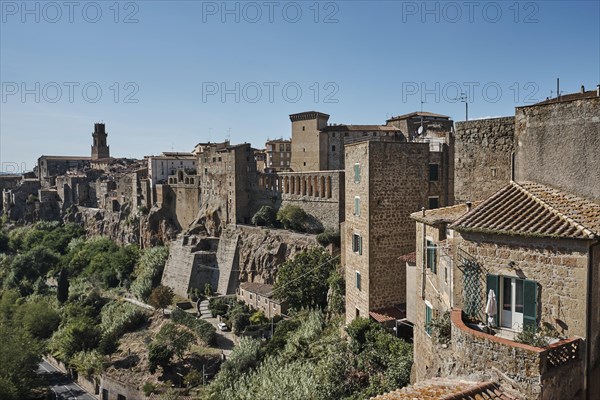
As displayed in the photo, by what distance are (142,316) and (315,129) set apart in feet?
94.9

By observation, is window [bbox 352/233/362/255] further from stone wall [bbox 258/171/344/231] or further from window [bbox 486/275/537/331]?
stone wall [bbox 258/171/344/231]

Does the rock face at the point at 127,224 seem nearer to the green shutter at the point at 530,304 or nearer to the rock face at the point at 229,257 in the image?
the rock face at the point at 229,257

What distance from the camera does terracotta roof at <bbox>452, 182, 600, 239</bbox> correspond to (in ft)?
24.5

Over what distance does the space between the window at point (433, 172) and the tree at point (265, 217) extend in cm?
2251

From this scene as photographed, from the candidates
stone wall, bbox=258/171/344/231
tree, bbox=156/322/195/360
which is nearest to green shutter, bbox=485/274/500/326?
tree, bbox=156/322/195/360

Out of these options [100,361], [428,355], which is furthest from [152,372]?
[428,355]

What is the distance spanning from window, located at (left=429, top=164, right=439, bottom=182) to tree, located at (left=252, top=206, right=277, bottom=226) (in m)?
22.5

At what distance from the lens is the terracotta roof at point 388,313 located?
18609mm

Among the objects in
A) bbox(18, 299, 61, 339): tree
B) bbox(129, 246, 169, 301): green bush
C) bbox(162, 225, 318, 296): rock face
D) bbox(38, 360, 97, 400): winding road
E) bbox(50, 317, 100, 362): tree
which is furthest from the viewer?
bbox(129, 246, 169, 301): green bush

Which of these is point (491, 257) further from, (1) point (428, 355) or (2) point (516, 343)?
(1) point (428, 355)

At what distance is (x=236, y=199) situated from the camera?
44031mm

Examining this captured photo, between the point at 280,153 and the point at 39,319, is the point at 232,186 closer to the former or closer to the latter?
the point at 39,319

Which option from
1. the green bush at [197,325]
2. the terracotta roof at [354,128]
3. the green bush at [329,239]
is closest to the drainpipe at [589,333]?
the green bush at [329,239]

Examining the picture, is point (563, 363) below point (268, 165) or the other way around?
below
